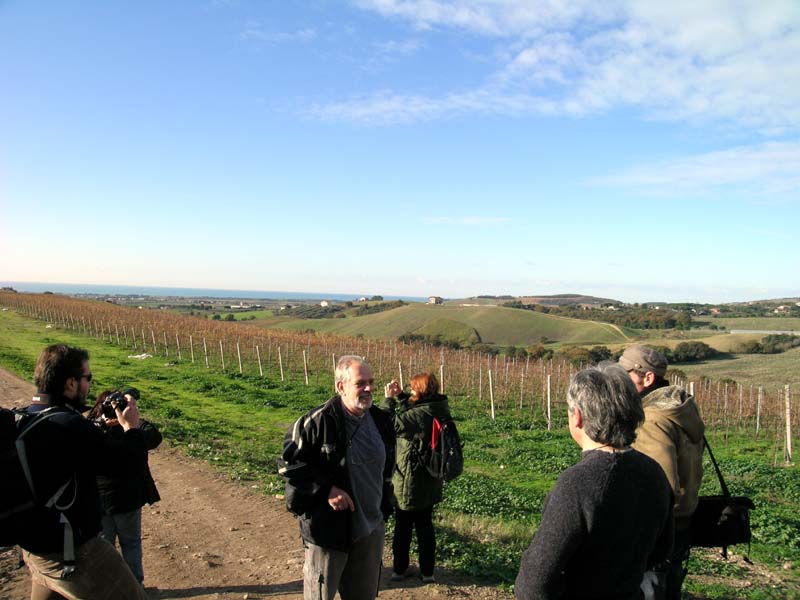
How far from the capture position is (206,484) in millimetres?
7629

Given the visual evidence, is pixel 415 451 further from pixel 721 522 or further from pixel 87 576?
pixel 87 576

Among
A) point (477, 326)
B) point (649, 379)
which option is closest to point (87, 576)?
point (649, 379)

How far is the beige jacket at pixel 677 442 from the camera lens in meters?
3.04

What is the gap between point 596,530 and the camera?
1924 mm

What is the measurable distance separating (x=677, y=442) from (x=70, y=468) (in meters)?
3.06

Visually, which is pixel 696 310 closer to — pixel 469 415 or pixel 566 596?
pixel 469 415

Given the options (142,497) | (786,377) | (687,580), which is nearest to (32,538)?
(142,497)

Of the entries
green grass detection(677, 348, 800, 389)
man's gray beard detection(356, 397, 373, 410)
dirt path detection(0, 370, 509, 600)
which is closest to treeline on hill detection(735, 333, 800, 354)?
green grass detection(677, 348, 800, 389)

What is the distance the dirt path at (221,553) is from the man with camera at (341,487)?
141 centimetres

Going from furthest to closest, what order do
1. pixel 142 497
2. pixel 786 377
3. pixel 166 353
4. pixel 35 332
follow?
1. pixel 35 332
2. pixel 786 377
3. pixel 166 353
4. pixel 142 497

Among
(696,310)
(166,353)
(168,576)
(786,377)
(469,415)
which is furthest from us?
(696,310)

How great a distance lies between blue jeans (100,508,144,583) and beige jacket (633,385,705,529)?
3598mm

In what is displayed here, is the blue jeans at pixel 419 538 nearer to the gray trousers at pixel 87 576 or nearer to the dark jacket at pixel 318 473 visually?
the dark jacket at pixel 318 473

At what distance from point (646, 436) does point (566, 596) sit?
136 cm
